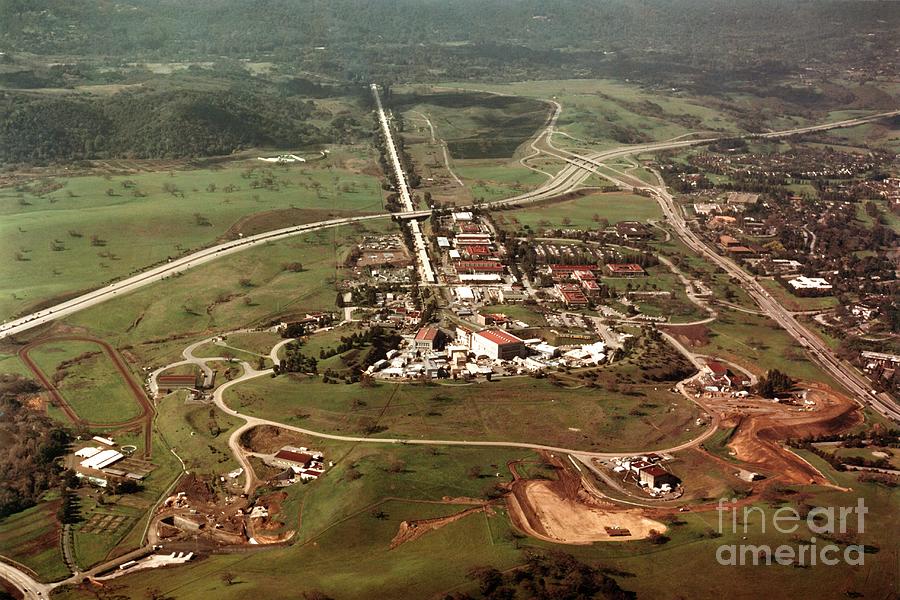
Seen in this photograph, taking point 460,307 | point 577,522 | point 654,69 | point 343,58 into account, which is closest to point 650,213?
point 460,307

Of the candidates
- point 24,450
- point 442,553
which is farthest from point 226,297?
point 442,553

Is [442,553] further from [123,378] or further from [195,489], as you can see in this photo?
[123,378]

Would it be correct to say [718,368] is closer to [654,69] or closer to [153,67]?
[153,67]

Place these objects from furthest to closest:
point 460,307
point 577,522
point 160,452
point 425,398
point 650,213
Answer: point 650,213 < point 460,307 < point 425,398 < point 160,452 < point 577,522

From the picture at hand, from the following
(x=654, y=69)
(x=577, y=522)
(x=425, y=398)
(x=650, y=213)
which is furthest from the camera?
(x=654, y=69)

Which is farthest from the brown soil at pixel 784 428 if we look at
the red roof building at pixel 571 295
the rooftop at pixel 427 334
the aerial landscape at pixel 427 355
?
the rooftop at pixel 427 334

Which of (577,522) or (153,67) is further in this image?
(153,67)

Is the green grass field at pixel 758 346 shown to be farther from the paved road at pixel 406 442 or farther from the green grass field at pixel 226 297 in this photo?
the green grass field at pixel 226 297
